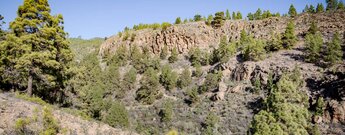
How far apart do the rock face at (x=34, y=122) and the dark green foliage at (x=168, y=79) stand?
36614 millimetres

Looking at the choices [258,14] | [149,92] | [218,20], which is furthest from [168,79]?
[258,14]

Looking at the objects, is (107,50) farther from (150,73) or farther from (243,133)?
(243,133)

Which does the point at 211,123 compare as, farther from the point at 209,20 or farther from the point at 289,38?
the point at 209,20

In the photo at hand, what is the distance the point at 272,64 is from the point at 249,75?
163 inches

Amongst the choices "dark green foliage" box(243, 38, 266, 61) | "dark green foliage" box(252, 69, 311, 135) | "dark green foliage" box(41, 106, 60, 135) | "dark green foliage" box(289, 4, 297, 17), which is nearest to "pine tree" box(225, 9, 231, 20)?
"dark green foliage" box(289, 4, 297, 17)

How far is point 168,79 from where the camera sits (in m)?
48.6

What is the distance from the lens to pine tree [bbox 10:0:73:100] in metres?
15.5

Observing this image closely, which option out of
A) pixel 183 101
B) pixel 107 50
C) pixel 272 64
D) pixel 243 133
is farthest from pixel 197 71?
pixel 107 50

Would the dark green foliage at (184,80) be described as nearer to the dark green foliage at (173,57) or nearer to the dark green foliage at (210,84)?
the dark green foliage at (210,84)

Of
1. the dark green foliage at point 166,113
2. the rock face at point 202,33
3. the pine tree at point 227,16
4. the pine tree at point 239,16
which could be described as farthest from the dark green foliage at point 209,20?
the dark green foliage at point 166,113

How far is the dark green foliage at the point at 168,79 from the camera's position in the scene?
48.1m

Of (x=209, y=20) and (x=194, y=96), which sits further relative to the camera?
(x=209, y=20)

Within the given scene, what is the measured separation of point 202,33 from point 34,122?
59.2 m

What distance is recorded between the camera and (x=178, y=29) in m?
67.4
